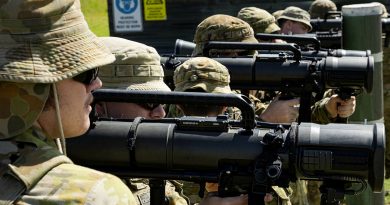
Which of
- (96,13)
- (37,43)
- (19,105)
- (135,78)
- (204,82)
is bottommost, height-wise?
(96,13)

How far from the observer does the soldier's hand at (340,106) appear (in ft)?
13.4

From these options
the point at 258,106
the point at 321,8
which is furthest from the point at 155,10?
the point at 258,106

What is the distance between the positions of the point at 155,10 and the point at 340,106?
29.1 feet

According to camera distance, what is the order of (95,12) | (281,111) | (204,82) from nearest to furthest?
(204,82) < (281,111) < (95,12)

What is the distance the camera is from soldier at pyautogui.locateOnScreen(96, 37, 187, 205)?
266 cm

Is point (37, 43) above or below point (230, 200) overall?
above

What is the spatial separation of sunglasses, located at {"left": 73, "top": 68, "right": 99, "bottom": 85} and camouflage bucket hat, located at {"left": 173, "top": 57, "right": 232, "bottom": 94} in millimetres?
1497

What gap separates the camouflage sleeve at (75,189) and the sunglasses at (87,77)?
22 cm

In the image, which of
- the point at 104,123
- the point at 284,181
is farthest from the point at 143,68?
the point at 284,181

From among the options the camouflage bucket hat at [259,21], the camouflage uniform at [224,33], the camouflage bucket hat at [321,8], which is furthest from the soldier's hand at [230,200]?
the camouflage bucket hat at [321,8]

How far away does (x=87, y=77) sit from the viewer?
5.65 ft

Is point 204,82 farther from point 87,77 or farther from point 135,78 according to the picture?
point 87,77

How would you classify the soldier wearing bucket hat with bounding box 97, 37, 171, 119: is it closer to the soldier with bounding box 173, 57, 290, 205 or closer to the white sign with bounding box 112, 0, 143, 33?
the soldier with bounding box 173, 57, 290, 205

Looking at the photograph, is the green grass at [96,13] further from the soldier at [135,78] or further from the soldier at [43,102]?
the soldier at [43,102]
